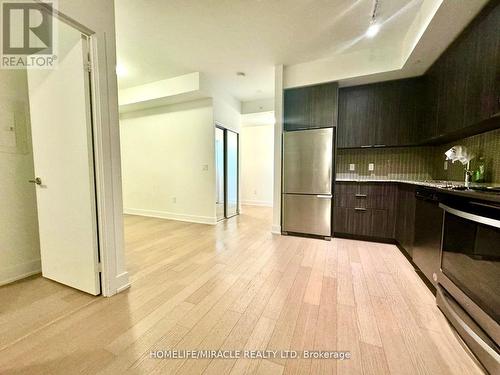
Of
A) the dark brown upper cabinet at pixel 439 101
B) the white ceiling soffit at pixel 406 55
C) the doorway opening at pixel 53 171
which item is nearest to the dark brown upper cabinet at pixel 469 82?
the dark brown upper cabinet at pixel 439 101

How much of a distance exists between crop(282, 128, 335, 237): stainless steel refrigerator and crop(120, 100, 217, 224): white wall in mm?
1507

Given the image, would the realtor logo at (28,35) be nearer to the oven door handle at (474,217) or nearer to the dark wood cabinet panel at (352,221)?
the oven door handle at (474,217)

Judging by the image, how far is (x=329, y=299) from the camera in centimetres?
168

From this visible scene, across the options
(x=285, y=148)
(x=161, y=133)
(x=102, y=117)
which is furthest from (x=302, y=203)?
(x=161, y=133)

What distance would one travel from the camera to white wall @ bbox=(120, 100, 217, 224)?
13.2 ft

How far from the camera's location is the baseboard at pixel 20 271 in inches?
75.9

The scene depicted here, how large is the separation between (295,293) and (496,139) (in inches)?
88.8

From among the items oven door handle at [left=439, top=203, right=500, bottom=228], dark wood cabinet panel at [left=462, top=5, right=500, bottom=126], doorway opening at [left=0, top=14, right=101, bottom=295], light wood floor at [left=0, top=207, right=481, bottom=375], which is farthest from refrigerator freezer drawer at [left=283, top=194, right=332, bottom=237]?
doorway opening at [left=0, top=14, right=101, bottom=295]

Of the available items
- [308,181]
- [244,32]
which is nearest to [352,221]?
[308,181]

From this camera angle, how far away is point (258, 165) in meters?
6.21

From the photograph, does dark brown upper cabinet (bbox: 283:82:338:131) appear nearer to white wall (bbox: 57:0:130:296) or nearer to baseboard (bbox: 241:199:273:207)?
white wall (bbox: 57:0:130:296)

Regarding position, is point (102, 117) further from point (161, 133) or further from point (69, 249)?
point (161, 133)

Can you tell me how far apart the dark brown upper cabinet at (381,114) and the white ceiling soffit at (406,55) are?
144 millimetres

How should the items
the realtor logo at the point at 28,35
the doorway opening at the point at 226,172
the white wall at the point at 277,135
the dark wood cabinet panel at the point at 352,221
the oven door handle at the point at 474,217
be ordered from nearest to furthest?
the oven door handle at the point at 474,217 → the realtor logo at the point at 28,35 → the dark wood cabinet panel at the point at 352,221 → the white wall at the point at 277,135 → the doorway opening at the point at 226,172
